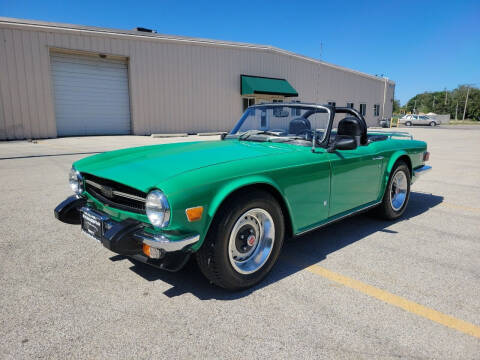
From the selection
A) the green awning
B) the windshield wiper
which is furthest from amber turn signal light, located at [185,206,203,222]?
the green awning

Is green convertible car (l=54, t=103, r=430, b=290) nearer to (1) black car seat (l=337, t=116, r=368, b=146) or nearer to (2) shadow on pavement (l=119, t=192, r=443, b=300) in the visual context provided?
(1) black car seat (l=337, t=116, r=368, b=146)

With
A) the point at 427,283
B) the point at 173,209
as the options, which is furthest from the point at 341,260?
the point at 173,209

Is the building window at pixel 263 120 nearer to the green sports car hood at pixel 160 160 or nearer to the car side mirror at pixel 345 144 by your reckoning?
the green sports car hood at pixel 160 160

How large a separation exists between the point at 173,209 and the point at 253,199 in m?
0.67

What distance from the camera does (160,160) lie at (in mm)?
2781

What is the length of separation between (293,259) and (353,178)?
1.07 meters

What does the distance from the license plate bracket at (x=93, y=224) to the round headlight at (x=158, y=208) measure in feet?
1.74

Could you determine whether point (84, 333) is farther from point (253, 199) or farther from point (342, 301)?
point (342, 301)

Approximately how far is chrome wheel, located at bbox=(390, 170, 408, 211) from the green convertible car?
0.68 m

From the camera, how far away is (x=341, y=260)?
10.5ft

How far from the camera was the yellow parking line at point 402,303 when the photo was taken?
2207 mm

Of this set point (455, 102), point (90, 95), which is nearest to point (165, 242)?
point (90, 95)

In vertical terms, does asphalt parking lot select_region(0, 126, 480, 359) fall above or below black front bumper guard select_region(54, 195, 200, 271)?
below

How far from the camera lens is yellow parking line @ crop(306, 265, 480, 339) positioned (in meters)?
2.21
